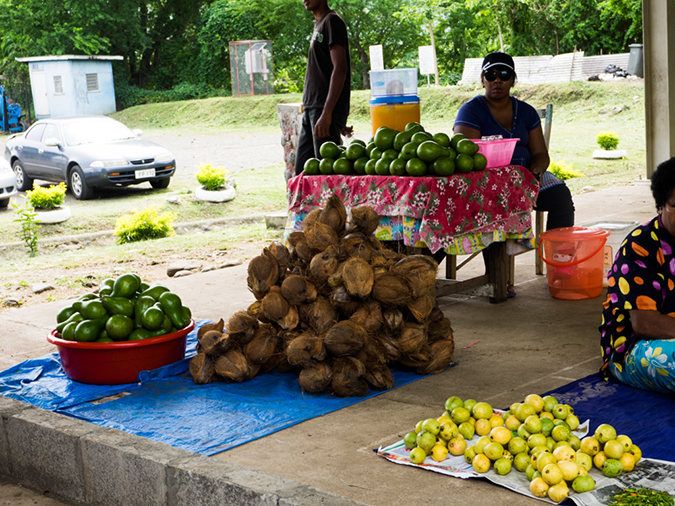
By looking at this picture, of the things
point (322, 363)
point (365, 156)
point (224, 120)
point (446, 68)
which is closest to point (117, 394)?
point (322, 363)

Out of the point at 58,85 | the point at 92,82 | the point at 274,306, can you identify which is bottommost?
the point at 274,306

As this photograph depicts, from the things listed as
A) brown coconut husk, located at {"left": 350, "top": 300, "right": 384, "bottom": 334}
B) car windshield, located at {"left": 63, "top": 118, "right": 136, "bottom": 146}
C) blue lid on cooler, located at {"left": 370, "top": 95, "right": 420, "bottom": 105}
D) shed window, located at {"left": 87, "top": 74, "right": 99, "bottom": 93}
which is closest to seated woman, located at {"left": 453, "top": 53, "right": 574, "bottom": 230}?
blue lid on cooler, located at {"left": 370, "top": 95, "right": 420, "bottom": 105}

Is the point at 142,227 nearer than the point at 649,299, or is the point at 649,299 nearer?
the point at 649,299

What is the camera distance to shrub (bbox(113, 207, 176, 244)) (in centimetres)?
1088

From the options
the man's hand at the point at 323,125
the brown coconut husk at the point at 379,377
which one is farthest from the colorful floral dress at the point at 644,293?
the man's hand at the point at 323,125

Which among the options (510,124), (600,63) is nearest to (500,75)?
(510,124)

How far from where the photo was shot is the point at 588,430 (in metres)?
3.04

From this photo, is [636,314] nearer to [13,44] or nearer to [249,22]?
[249,22]

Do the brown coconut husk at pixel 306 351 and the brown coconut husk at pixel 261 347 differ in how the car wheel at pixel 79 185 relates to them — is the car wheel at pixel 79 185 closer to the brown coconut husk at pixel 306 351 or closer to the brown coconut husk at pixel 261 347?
the brown coconut husk at pixel 261 347

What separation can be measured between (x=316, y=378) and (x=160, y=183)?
41.2ft

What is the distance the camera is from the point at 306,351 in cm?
365

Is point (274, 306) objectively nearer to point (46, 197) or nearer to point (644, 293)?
point (644, 293)

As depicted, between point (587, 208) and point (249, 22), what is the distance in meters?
30.0

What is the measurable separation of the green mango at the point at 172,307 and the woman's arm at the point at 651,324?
89.7 inches
